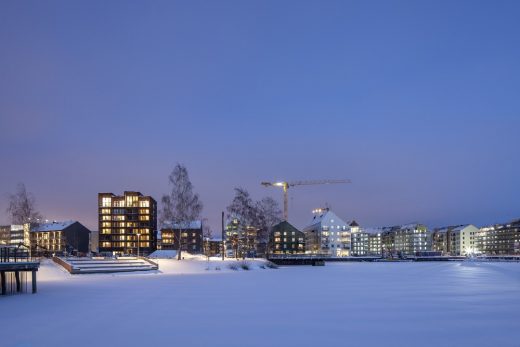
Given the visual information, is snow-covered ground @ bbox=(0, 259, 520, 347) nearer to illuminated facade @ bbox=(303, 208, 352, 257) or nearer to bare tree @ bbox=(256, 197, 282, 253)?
bare tree @ bbox=(256, 197, 282, 253)

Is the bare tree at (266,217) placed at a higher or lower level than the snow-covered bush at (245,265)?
higher

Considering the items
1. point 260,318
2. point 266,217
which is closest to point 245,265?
point 266,217

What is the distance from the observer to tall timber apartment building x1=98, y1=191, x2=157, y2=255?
159375mm

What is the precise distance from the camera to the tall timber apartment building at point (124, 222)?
159 meters

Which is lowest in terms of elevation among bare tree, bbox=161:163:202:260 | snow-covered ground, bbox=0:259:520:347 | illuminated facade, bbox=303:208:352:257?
illuminated facade, bbox=303:208:352:257

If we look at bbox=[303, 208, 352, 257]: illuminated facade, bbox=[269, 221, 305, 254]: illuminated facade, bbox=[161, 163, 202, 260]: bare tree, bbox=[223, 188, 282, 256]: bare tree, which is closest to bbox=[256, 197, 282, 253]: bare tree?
bbox=[223, 188, 282, 256]: bare tree

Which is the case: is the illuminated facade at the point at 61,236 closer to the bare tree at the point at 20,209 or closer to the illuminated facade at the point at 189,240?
the illuminated facade at the point at 189,240

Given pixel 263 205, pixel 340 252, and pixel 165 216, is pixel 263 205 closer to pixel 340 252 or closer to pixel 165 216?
pixel 165 216

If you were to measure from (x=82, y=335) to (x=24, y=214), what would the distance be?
65447 millimetres

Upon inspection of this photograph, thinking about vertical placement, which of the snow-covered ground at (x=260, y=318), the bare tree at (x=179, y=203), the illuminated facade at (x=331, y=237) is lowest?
the illuminated facade at (x=331, y=237)

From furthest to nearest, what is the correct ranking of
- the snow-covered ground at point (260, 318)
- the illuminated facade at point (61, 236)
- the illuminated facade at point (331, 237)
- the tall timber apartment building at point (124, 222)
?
1. the illuminated facade at point (331, 237)
2. the tall timber apartment building at point (124, 222)
3. the illuminated facade at point (61, 236)
4. the snow-covered ground at point (260, 318)

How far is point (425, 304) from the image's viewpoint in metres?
26.9

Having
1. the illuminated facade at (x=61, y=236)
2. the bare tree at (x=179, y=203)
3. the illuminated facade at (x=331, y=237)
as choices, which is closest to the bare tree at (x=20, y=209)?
the bare tree at (x=179, y=203)

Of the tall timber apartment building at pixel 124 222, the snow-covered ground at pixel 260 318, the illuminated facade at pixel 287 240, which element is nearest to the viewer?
the snow-covered ground at pixel 260 318
